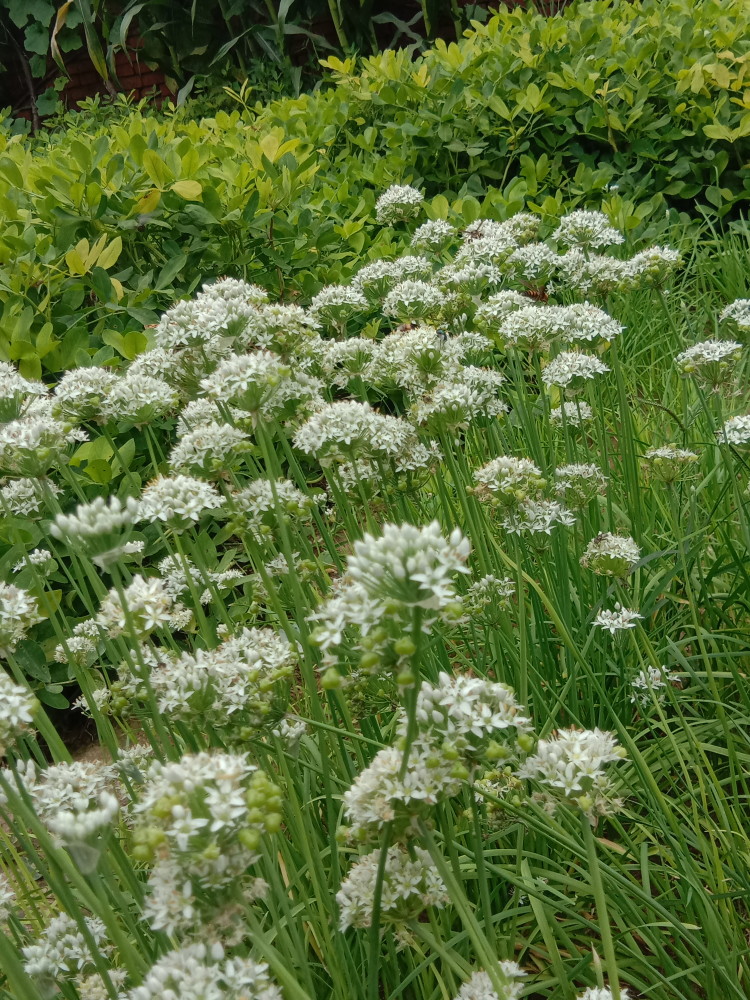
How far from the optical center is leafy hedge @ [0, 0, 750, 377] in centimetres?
373

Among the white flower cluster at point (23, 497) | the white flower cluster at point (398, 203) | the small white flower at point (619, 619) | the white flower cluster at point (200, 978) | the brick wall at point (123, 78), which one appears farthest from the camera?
the brick wall at point (123, 78)

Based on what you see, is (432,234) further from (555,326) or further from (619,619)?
(619,619)

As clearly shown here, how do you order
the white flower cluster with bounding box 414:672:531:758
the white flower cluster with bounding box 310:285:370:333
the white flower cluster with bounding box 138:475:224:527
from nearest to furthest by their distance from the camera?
1. the white flower cluster with bounding box 414:672:531:758
2. the white flower cluster with bounding box 138:475:224:527
3. the white flower cluster with bounding box 310:285:370:333

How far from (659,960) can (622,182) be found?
4.84 m

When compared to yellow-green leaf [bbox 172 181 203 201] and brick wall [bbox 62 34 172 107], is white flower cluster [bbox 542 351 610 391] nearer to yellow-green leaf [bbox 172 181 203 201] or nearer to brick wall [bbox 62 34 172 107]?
yellow-green leaf [bbox 172 181 203 201]

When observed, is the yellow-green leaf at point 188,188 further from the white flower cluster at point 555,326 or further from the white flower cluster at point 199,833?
the white flower cluster at point 199,833

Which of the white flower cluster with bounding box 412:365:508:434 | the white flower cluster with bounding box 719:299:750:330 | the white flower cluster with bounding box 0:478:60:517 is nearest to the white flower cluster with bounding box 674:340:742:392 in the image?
the white flower cluster with bounding box 719:299:750:330

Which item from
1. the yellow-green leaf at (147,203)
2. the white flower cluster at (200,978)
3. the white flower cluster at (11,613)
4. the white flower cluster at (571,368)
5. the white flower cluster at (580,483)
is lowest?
the white flower cluster at (580,483)

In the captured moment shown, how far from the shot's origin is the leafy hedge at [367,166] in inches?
147

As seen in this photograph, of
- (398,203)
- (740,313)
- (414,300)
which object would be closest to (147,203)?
(398,203)

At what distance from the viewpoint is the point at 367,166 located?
5508 millimetres

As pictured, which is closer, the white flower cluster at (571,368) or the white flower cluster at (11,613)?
the white flower cluster at (11,613)

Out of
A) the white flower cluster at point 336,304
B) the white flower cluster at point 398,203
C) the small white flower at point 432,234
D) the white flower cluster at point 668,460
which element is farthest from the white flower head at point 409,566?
the white flower cluster at point 398,203

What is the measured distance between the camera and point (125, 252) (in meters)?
4.08
